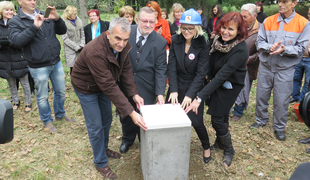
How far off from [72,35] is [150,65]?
317cm

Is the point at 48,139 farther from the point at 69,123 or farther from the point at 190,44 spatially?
the point at 190,44

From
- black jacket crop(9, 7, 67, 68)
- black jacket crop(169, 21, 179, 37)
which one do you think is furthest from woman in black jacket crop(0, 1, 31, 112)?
black jacket crop(169, 21, 179, 37)

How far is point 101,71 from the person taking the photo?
2486mm

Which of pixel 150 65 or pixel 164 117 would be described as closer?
pixel 164 117

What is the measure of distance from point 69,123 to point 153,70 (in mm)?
2242

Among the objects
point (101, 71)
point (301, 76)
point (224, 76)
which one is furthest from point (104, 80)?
point (301, 76)

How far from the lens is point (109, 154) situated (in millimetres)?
3533

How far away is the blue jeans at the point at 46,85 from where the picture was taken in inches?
152

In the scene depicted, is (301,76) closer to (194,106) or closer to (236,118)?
(236,118)

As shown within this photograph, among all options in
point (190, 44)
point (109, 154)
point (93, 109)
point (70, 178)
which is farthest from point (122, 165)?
point (190, 44)

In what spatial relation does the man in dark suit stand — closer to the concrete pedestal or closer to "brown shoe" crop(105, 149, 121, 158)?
the concrete pedestal

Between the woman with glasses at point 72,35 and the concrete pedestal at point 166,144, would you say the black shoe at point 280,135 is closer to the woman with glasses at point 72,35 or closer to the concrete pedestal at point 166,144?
the concrete pedestal at point 166,144

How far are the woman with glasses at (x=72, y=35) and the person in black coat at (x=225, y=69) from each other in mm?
3605

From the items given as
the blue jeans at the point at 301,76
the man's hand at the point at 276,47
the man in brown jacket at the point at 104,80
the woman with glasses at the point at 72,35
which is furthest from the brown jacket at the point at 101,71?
the blue jeans at the point at 301,76
